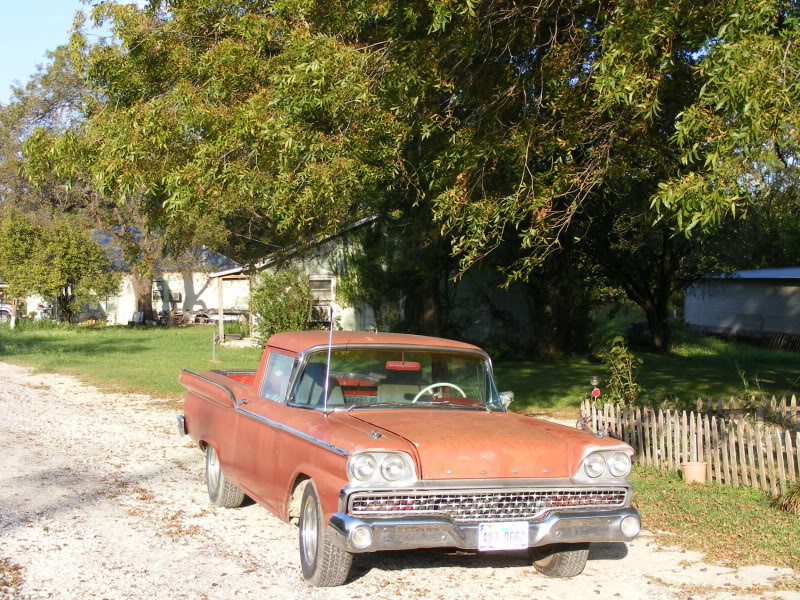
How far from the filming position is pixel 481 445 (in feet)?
18.2

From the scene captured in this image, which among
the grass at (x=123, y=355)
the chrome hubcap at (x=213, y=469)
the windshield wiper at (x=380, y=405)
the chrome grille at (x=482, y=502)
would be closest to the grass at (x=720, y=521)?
the chrome grille at (x=482, y=502)

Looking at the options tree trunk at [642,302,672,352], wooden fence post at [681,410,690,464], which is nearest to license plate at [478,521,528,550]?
wooden fence post at [681,410,690,464]

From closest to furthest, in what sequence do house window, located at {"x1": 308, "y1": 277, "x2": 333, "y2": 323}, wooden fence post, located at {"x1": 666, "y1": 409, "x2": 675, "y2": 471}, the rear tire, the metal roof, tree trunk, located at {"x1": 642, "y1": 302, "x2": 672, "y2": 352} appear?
the rear tire → wooden fence post, located at {"x1": 666, "y1": 409, "x2": 675, "y2": 471} → house window, located at {"x1": 308, "y1": 277, "x2": 333, "y2": 323} → tree trunk, located at {"x1": 642, "y1": 302, "x2": 672, "y2": 352} → the metal roof

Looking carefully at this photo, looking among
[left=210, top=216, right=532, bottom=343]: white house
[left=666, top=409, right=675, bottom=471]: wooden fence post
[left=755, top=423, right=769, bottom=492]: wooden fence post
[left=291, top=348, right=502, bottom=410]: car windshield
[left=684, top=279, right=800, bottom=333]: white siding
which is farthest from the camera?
[left=684, top=279, right=800, bottom=333]: white siding

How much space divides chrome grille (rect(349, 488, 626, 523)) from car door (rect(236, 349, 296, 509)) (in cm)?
138

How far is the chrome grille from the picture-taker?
525 cm

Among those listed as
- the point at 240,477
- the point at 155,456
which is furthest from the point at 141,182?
the point at 240,477

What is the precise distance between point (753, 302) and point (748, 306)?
15.1 inches

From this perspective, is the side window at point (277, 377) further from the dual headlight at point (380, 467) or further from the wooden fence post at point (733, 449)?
the wooden fence post at point (733, 449)

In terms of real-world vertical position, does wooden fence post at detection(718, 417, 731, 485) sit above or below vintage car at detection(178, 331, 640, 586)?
below

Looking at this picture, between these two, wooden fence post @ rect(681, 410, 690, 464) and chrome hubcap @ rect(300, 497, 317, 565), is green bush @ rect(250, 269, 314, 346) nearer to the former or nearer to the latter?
wooden fence post @ rect(681, 410, 690, 464)

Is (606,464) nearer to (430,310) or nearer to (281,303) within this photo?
(430,310)

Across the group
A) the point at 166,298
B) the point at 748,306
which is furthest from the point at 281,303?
the point at 166,298

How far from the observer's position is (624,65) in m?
9.02
